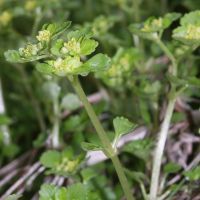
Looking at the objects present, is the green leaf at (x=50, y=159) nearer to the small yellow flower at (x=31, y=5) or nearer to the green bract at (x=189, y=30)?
the green bract at (x=189, y=30)

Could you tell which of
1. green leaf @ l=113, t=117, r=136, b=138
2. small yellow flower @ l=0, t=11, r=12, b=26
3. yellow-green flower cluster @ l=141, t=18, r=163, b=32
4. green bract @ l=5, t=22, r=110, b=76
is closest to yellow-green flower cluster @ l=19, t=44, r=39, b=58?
green bract @ l=5, t=22, r=110, b=76

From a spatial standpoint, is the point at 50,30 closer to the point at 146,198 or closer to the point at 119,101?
the point at 146,198

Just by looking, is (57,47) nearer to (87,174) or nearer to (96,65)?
(96,65)

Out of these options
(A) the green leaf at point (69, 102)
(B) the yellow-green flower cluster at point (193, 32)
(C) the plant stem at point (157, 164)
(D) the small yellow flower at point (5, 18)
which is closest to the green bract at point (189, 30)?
(B) the yellow-green flower cluster at point (193, 32)

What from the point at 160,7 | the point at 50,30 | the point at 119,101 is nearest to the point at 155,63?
the point at 119,101

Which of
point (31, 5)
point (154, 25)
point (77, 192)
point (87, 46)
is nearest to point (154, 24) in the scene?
point (154, 25)

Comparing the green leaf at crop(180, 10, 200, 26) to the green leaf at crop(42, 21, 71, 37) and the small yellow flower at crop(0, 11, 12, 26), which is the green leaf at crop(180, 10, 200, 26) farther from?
the small yellow flower at crop(0, 11, 12, 26)

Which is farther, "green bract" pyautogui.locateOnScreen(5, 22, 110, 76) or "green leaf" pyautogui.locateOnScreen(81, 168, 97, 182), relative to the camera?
"green leaf" pyautogui.locateOnScreen(81, 168, 97, 182)
